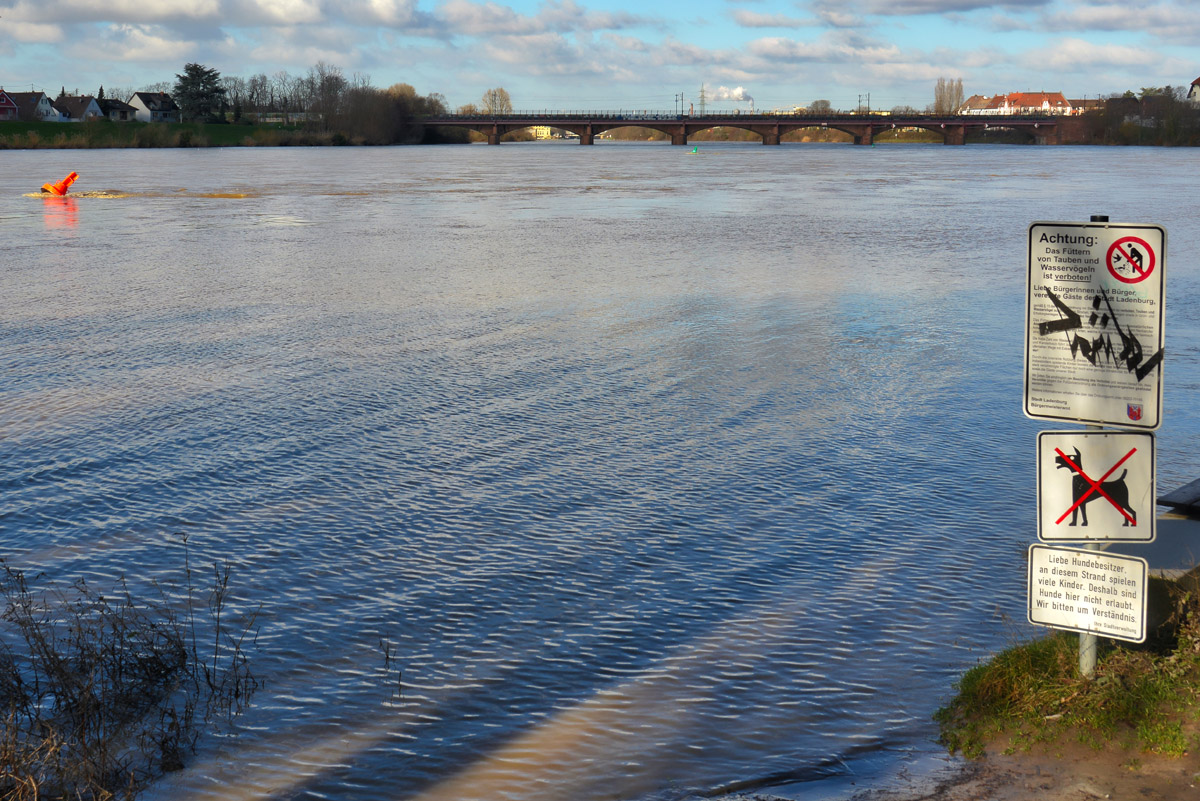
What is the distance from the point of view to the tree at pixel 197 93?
158500 mm

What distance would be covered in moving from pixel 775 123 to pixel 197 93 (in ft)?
267

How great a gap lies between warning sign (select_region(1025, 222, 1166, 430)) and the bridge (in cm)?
14657

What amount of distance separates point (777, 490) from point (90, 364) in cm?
885

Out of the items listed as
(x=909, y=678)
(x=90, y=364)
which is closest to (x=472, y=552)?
(x=909, y=678)

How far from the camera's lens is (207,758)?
536 centimetres

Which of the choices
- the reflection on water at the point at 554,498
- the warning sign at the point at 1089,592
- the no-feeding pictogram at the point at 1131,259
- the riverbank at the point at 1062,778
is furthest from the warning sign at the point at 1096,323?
the reflection on water at the point at 554,498

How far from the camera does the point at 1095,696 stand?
16.2ft

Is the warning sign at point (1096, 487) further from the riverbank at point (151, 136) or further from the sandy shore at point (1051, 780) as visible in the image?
the riverbank at point (151, 136)

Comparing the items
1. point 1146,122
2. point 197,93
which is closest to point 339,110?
point 197,93

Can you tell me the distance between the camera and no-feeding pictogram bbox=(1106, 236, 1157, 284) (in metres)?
4.42

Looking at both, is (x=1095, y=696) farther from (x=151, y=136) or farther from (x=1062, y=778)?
(x=151, y=136)

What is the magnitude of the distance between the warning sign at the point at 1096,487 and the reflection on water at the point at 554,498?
1.34 meters

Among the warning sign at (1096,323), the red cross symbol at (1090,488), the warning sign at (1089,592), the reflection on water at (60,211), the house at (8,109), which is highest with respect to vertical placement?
the house at (8,109)

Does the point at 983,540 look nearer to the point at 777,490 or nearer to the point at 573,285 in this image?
the point at 777,490
